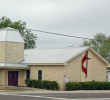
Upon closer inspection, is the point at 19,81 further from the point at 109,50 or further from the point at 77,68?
the point at 109,50

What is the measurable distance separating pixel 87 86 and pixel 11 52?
1037cm

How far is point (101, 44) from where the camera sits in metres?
87.8

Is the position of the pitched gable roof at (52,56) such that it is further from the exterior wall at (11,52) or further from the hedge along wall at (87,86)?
the hedge along wall at (87,86)

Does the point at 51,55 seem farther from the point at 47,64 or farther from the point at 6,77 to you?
the point at 6,77

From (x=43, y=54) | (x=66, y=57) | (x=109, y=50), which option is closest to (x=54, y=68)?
(x=66, y=57)

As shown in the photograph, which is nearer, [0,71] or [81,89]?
[81,89]

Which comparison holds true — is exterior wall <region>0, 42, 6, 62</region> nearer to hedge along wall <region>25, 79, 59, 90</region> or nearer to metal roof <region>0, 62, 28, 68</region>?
metal roof <region>0, 62, 28, 68</region>

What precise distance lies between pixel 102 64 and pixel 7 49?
12.1 metres

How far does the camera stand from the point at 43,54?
159ft

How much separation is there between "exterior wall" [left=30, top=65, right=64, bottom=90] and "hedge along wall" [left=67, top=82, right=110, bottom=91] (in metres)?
1.18

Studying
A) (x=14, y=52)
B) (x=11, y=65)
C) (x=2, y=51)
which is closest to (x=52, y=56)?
(x=14, y=52)

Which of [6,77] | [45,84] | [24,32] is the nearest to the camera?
[45,84]

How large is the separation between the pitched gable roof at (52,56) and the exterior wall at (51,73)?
2.31 ft

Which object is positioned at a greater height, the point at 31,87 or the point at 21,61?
the point at 21,61
